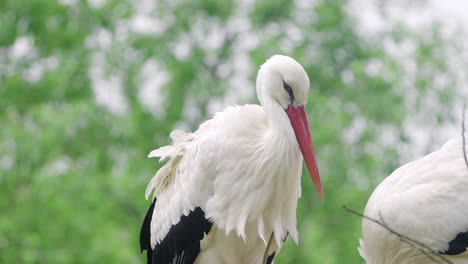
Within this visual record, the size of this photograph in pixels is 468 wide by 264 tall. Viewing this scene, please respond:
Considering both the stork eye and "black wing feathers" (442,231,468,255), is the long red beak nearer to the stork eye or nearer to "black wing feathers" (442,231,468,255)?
the stork eye

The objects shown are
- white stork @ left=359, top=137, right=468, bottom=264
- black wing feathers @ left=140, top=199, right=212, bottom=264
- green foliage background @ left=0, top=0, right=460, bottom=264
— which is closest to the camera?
white stork @ left=359, top=137, right=468, bottom=264

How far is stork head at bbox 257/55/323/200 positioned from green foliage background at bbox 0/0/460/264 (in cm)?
529

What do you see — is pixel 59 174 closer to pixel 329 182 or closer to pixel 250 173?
pixel 329 182

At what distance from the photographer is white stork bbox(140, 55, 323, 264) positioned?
3875 mm

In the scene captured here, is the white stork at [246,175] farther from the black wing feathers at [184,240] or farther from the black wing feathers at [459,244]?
the black wing feathers at [459,244]

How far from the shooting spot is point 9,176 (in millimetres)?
9844

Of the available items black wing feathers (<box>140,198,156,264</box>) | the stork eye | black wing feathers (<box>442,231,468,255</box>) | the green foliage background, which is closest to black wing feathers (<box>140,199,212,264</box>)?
black wing feathers (<box>140,198,156,264</box>)

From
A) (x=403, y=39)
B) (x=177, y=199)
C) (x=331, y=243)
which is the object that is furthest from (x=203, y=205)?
(x=403, y=39)

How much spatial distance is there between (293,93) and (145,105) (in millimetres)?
8491

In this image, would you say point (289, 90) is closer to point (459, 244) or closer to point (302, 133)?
point (302, 133)

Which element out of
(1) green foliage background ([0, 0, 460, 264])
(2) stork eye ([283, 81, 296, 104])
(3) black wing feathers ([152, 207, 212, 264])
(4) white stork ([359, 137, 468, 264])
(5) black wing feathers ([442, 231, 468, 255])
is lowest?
(5) black wing feathers ([442, 231, 468, 255])

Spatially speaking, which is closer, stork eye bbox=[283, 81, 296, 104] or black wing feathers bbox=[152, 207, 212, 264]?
stork eye bbox=[283, 81, 296, 104]

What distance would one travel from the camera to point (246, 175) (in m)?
3.95

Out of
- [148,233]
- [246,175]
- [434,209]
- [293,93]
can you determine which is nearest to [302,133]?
[293,93]
